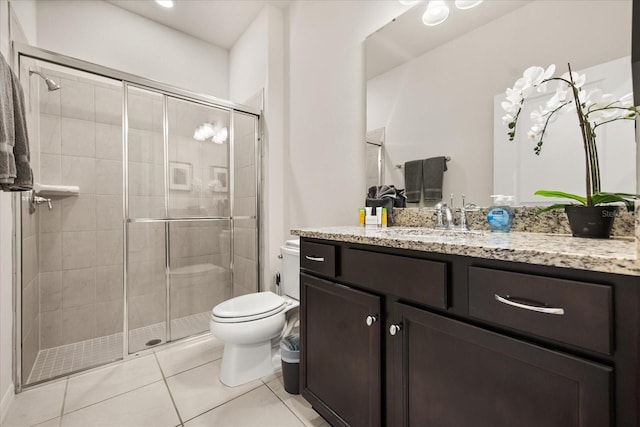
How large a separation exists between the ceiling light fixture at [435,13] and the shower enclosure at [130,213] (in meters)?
1.54

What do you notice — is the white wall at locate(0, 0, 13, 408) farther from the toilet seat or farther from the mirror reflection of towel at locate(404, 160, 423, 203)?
the mirror reflection of towel at locate(404, 160, 423, 203)

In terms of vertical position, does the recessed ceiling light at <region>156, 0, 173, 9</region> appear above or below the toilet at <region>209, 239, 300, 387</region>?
above

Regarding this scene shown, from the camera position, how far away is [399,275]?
0.90m

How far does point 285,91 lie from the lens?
242cm

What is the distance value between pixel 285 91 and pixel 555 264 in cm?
232

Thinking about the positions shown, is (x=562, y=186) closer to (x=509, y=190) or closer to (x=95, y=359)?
(x=509, y=190)

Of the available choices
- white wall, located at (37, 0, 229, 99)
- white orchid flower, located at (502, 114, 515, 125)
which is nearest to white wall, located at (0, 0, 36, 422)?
white wall, located at (37, 0, 229, 99)

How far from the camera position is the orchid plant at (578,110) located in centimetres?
90

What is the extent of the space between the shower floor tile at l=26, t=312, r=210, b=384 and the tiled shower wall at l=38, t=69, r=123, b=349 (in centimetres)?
9

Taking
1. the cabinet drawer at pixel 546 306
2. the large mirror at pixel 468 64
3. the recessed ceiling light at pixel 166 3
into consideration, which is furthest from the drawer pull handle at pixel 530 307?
the recessed ceiling light at pixel 166 3

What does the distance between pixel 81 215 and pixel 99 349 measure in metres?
1.02

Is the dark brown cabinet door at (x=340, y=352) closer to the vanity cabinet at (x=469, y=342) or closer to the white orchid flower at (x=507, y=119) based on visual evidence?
the vanity cabinet at (x=469, y=342)

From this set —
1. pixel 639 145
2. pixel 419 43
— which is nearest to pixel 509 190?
pixel 639 145

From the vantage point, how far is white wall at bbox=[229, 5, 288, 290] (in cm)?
235
